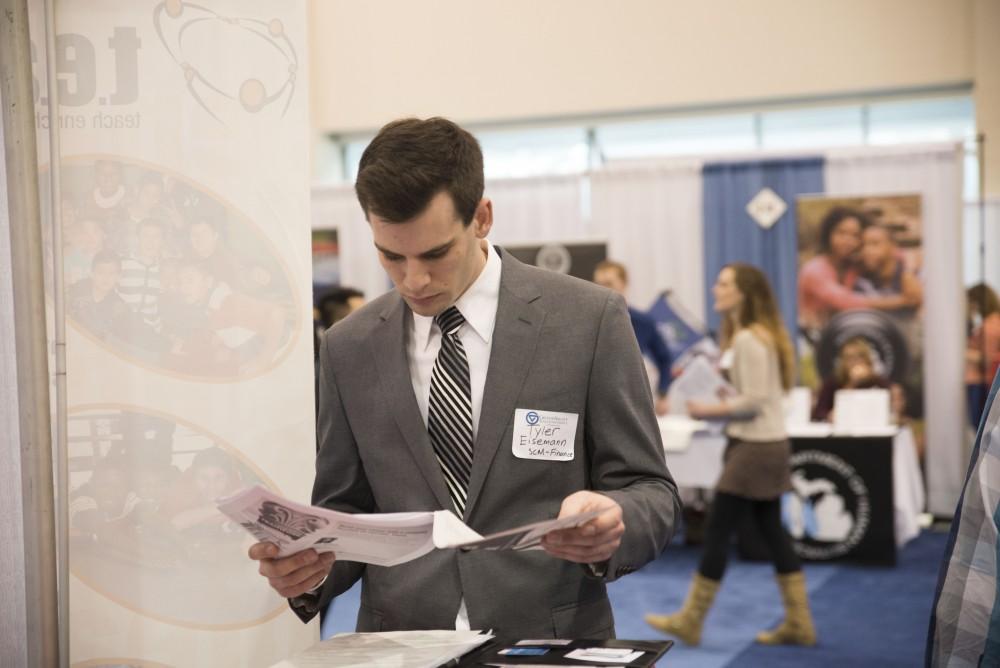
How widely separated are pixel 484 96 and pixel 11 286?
297 inches

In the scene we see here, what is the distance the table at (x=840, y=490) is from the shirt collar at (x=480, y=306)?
14.5 feet

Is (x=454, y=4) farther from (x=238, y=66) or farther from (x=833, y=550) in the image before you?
(x=238, y=66)

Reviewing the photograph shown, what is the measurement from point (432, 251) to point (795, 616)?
11.4 ft

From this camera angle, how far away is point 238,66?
1867 millimetres

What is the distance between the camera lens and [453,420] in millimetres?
1600

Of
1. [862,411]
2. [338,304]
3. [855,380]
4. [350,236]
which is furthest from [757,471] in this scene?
[350,236]

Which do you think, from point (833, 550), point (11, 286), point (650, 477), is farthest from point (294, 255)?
point (833, 550)

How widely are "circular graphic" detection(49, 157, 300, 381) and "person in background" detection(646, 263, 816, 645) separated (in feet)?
10.0

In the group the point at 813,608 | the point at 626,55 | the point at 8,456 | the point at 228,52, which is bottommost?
the point at 813,608

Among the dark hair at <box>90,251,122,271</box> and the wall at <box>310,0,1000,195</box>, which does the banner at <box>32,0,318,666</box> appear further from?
the wall at <box>310,0,1000,195</box>

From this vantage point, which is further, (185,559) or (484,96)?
(484,96)

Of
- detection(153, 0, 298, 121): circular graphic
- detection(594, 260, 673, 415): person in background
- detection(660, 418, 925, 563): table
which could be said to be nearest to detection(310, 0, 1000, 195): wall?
Answer: detection(594, 260, 673, 415): person in background

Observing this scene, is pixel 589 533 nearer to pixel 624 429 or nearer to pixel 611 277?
pixel 624 429

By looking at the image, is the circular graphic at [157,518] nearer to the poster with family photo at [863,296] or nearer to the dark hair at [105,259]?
the dark hair at [105,259]
